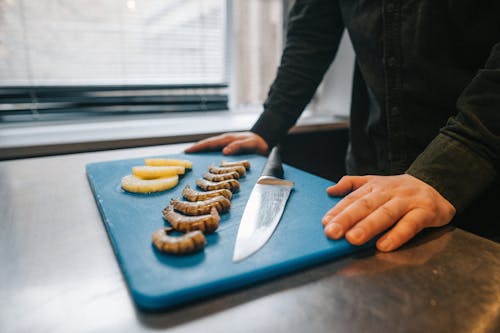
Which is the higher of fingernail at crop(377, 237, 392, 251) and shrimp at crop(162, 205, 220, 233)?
shrimp at crop(162, 205, 220, 233)

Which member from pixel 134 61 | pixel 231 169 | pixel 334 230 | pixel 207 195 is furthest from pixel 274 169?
pixel 134 61

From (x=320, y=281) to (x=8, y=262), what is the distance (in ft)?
1.52

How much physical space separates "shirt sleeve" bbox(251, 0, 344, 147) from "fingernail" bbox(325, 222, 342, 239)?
0.72m

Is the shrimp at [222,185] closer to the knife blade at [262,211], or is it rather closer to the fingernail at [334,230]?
the knife blade at [262,211]

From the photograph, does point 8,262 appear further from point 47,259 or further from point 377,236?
point 377,236

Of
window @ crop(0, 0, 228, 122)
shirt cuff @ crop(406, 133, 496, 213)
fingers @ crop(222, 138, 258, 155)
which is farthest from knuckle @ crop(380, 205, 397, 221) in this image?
window @ crop(0, 0, 228, 122)

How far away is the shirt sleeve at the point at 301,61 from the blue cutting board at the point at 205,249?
53 cm

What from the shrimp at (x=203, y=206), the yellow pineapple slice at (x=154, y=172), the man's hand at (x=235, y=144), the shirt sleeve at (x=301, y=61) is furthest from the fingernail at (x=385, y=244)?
the shirt sleeve at (x=301, y=61)

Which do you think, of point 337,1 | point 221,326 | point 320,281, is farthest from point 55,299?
point 337,1

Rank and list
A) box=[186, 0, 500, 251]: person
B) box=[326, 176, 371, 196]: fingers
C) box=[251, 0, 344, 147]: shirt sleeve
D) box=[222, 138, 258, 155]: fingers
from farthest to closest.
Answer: box=[251, 0, 344, 147]: shirt sleeve < box=[222, 138, 258, 155]: fingers < box=[326, 176, 371, 196]: fingers < box=[186, 0, 500, 251]: person

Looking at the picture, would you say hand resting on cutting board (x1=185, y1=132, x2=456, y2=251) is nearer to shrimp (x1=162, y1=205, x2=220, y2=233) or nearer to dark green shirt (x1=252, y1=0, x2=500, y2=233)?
dark green shirt (x1=252, y1=0, x2=500, y2=233)

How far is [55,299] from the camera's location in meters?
0.46

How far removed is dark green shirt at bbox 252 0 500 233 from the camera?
2.31 feet

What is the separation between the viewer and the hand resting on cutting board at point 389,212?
59 cm
